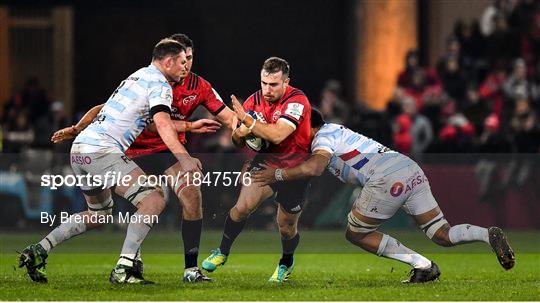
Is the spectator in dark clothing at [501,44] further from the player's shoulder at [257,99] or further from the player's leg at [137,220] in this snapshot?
the player's leg at [137,220]

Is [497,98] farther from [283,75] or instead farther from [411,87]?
[283,75]

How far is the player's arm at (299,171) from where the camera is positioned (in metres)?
13.3

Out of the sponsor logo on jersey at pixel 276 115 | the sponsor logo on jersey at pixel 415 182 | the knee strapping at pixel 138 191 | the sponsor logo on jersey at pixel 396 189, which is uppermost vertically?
the sponsor logo on jersey at pixel 276 115

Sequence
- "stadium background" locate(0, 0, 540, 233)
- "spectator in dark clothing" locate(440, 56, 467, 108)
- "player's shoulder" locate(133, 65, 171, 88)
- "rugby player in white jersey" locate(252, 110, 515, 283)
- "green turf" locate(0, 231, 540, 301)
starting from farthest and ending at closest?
"spectator in dark clothing" locate(440, 56, 467, 108) < "stadium background" locate(0, 0, 540, 233) < "rugby player in white jersey" locate(252, 110, 515, 283) < "player's shoulder" locate(133, 65, 171, 88) < "green turf" locate(0, 231, 540, 301)

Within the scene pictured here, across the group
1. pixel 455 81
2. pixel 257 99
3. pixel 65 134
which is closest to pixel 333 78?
pixel 455 81

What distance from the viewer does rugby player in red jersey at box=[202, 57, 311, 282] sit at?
13.1m

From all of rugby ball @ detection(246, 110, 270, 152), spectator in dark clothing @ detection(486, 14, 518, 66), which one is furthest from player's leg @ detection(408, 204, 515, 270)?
spectator in dark clothing @ detection(486, 14, 518, 66)

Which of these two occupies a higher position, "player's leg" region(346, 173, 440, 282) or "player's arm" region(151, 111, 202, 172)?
"player's arm" region(151, 111, 202, 172)

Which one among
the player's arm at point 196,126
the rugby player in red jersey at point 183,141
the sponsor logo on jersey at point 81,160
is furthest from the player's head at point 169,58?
the sponsor logo on jersey at point 81,160

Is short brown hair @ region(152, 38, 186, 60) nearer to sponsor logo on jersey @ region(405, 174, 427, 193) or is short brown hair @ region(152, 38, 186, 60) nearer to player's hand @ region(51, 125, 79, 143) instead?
player's hand @ region(51, 125, 79, 143)

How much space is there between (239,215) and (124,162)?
3.74 feet

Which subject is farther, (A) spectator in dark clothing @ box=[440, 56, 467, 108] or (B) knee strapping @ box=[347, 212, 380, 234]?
(A) spectator in dark clothing @ box=[440, 56, 467, 108]

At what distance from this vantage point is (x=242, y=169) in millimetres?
13523

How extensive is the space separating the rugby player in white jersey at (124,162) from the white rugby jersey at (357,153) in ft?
3.76
